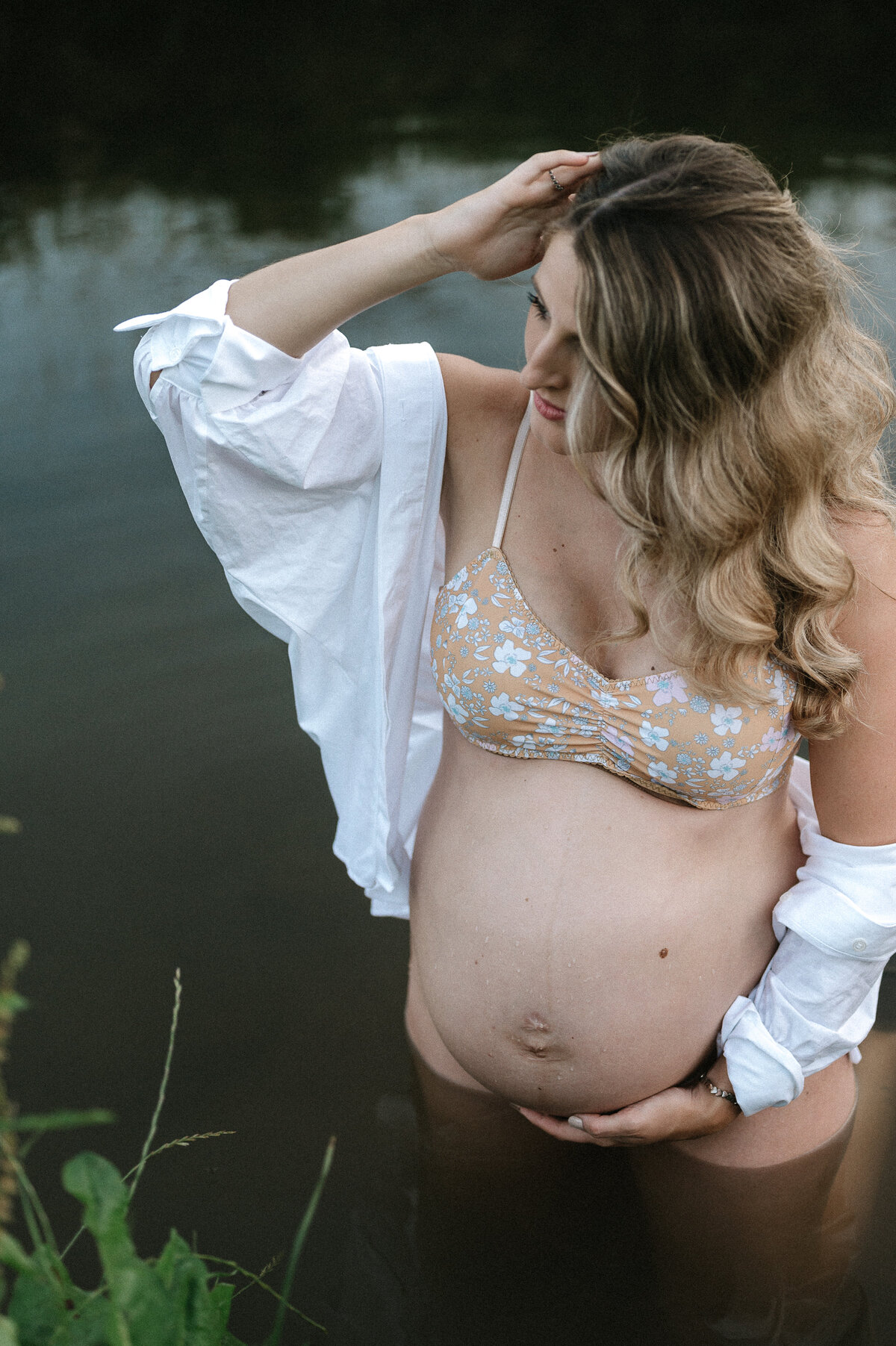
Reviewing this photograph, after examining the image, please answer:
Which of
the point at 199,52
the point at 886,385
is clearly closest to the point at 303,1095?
the point at 886,385

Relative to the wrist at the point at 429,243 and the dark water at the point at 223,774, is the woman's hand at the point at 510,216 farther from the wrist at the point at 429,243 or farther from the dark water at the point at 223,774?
the dark water at the point at 223,774

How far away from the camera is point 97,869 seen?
7.23 ft

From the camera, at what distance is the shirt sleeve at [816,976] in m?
1.28

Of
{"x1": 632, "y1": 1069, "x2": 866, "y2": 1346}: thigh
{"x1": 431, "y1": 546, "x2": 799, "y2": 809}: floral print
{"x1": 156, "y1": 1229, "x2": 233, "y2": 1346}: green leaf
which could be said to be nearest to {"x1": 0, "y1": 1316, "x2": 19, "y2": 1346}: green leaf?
{"x1": 156, "y1": 1229, "x2": 233, "y2": 1346}: green leaf

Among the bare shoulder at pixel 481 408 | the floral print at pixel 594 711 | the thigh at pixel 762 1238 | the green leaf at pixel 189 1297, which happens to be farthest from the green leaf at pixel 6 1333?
the thigh at pixel 762 1238

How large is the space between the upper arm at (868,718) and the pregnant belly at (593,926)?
11cm

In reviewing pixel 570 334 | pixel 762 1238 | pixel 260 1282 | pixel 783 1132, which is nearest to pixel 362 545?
pixel 570 334

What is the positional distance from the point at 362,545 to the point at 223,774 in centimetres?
116

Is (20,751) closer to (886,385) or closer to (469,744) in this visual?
(469,744)

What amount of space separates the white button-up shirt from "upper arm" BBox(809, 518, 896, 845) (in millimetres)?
41

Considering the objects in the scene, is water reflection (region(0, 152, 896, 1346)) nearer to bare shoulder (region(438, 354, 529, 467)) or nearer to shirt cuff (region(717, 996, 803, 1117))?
bare shoulder (region(438, 354, 529, 467))

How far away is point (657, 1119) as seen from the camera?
4.42ft

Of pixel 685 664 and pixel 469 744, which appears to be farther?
pixel 469 744

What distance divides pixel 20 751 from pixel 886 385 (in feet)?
6.58
